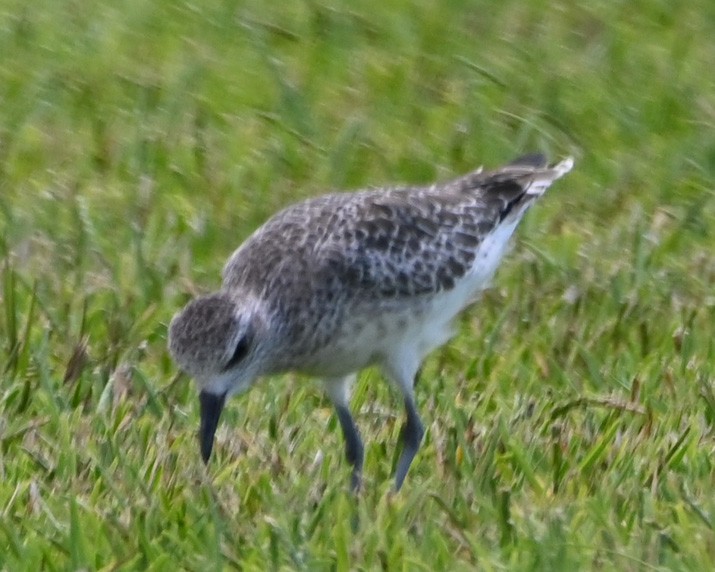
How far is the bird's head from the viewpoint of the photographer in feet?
19.9

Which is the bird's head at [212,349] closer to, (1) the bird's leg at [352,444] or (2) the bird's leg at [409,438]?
(1) the bird's leg at [352,444]

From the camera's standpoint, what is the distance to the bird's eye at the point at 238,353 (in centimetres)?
614

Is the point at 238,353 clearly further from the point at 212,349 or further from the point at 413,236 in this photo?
the point at 413,236

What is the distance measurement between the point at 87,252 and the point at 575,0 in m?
4.01

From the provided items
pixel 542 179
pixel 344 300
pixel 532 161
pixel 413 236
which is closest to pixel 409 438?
pixel 344 300

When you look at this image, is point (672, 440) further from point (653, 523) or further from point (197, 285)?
point (197, 285)

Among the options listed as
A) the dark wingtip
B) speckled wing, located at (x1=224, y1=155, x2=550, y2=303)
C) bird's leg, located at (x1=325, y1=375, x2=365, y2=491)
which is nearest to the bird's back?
speckled wing, located at (x1=224, y1=155, x2=550, y2=303)

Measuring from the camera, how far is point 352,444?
6.38 m

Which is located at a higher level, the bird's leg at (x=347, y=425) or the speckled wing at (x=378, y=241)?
the speckled wing at (x=378, y=241)

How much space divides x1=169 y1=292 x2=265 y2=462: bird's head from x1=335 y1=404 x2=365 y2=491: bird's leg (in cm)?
43

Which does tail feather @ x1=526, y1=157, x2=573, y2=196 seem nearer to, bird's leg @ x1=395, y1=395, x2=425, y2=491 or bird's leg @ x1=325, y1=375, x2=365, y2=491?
bird's leg @ x1=325, y1=375, x2=365, y2=491

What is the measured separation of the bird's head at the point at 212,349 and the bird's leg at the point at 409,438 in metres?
0.59

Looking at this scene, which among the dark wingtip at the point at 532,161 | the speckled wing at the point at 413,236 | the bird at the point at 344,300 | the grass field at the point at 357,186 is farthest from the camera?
the dark wingtip at the point at 532,161

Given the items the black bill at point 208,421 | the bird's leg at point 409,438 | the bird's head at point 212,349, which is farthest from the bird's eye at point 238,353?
the bird's leg at point 409,438
